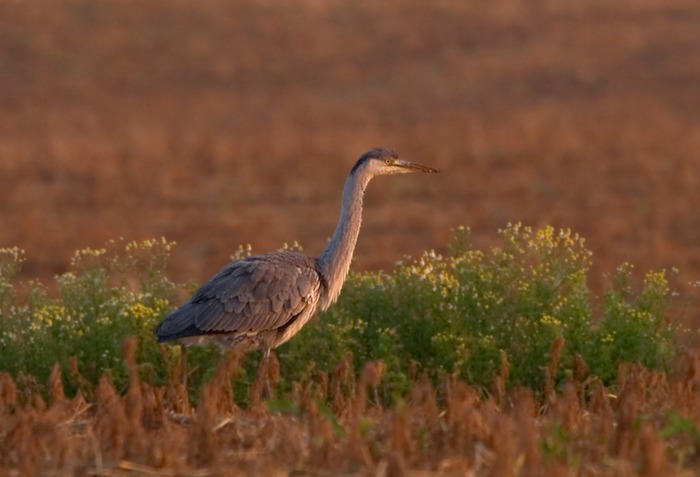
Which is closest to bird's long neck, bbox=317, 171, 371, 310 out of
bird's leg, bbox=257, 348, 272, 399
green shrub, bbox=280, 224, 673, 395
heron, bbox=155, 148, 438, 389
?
heron, bbox=155, 148, 438, 389

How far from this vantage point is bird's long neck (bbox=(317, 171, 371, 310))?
32.8 feet

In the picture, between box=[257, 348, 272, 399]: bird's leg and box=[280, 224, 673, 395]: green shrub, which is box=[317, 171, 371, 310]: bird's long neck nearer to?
box=[280, 224, 673, 395]: green shrub

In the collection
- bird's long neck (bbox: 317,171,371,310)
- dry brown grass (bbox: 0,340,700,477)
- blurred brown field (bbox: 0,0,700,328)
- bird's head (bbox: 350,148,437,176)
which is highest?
blurred brown field (bbox: 0,0,700,328)

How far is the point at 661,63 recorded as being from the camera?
137ft

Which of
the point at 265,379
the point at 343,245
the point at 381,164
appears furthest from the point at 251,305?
the point at 381,164

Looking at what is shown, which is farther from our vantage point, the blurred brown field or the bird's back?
the blurred brown field

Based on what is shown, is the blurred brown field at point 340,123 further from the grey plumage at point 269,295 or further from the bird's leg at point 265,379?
the bird's leg at point 265,379

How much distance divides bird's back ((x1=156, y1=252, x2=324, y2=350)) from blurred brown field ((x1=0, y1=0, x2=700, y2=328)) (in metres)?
9.86

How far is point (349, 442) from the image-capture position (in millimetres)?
6480

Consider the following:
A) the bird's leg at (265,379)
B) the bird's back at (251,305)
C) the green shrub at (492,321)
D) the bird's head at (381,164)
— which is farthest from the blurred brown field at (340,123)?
the bird's leg at (265,379)

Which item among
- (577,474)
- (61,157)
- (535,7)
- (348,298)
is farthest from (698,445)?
(535,7)

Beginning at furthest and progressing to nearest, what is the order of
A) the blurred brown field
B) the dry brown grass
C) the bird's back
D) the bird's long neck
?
the blurred brown field < the bird's long neck < the bird's back < the dry brown grass

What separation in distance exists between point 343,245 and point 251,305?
860 millimetres

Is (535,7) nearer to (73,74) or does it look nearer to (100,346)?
(73,74)
